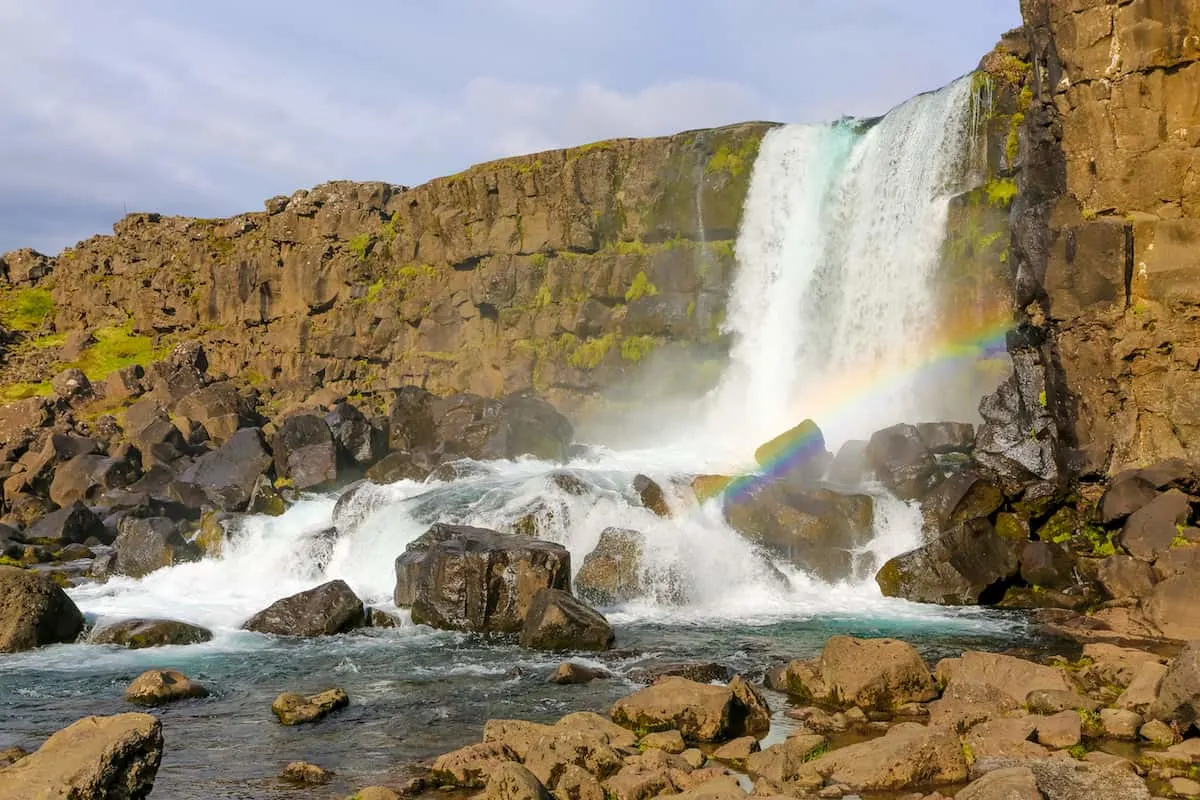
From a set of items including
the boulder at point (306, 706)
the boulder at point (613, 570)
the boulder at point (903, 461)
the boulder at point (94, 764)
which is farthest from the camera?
the boulder at point (903, 461)

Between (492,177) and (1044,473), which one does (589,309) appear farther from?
(1044,473)

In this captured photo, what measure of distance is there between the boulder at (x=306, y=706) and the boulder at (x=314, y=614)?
5.77m

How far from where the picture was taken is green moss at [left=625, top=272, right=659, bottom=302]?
1922 inches

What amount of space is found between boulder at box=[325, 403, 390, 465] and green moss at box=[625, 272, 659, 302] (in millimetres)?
13782

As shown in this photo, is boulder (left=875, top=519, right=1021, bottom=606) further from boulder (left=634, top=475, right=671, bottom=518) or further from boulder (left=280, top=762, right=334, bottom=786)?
boulder (left=280, top=762, right=334, bottom=786)

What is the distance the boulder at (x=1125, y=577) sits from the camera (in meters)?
21.8

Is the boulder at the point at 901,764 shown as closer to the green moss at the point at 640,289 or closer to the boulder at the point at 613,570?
the boulder at the point at 613,570

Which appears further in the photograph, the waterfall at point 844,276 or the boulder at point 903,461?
the waterfall at point 844,276

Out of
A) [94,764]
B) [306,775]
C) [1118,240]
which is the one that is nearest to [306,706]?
[306,775]

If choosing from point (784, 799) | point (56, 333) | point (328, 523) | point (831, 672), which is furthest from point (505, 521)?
point (56, 333)

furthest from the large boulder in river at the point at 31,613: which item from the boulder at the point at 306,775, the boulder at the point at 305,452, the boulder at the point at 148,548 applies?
the boulder at the point at 305,452

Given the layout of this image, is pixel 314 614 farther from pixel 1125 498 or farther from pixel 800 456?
pixel 1125 498

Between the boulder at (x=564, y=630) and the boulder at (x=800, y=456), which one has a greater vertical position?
the boulder at (x=800, y=456)

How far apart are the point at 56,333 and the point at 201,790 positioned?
78886 mm
